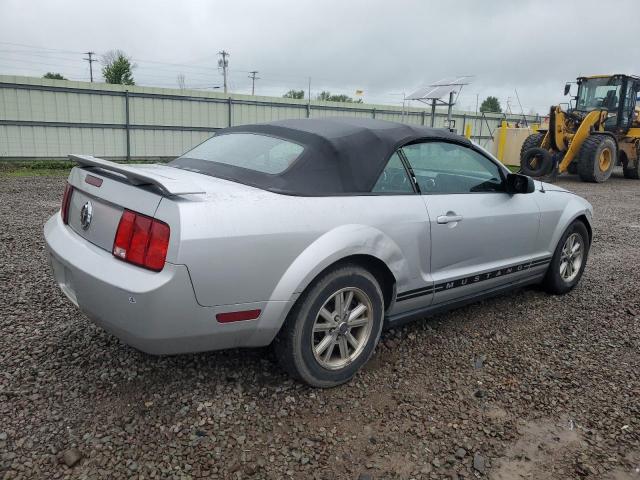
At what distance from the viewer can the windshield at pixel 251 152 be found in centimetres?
296

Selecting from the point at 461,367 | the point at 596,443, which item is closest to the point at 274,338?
the point at 461,367

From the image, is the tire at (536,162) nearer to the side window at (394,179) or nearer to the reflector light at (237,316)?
the side window at (394,179)

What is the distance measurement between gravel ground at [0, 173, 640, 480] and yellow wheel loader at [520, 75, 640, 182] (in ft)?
35.9

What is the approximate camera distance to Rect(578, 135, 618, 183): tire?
1384 centimetres

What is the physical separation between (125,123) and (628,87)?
47.4 feet

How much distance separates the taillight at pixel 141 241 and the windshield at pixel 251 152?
2.58ft

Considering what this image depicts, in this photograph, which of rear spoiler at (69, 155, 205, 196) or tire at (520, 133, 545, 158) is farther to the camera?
tire at (520, 133, 545, 158)

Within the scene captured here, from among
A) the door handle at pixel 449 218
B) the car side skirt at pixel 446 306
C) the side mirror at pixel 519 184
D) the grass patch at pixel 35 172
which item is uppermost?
the side mirror at pixel 519 184

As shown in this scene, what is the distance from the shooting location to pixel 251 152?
319cm

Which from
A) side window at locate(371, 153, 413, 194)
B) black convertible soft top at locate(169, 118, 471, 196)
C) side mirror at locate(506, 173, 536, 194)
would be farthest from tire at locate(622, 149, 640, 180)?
side window at locate(371, 153, 413, 194)

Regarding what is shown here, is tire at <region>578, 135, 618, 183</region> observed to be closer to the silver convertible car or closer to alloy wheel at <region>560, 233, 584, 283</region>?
alloy wheel at <region>560, 233, 584, 283</region>

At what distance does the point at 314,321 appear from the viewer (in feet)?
8.78

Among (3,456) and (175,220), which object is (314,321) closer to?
(175,220)

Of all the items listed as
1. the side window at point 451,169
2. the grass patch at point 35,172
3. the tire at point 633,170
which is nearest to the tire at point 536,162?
the tire at point 633,170
